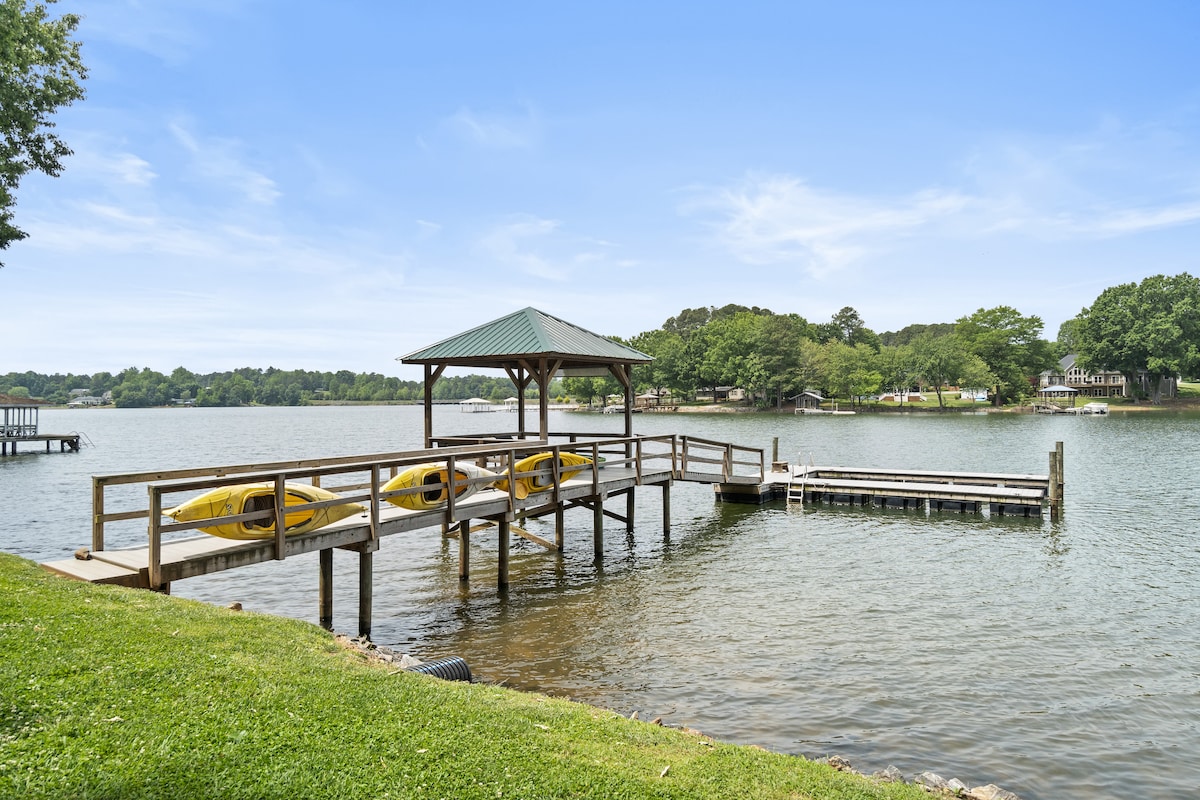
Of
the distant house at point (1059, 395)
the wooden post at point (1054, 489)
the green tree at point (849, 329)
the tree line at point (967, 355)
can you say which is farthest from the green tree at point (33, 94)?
the green tree at point (849, 329)

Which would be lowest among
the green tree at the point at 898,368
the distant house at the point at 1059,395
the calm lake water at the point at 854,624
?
the calm lake water at the point at 854,624

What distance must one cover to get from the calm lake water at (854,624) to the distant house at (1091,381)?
94312 millimetres

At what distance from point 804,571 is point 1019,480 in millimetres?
13118

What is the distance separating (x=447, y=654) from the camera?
10562mm

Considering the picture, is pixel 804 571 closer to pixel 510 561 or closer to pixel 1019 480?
pixel 510 561

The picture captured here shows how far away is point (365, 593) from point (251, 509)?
2423mm

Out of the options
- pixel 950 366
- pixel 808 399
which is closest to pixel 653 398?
pixel 808 399

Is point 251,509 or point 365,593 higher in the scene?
point 251,509

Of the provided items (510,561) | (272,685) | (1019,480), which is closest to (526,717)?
(272,685)

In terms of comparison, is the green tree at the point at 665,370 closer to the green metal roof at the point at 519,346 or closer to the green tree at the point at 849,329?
the green tree at the point at 849,329

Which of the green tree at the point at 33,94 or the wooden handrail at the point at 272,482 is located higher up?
the green tree at the point at 33,94

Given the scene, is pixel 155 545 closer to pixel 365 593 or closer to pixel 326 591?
pixel 326 591

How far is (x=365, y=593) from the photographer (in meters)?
11.2

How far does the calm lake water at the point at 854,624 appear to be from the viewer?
8.05m
